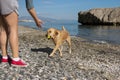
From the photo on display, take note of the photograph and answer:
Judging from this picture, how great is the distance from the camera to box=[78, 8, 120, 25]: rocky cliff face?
316ft

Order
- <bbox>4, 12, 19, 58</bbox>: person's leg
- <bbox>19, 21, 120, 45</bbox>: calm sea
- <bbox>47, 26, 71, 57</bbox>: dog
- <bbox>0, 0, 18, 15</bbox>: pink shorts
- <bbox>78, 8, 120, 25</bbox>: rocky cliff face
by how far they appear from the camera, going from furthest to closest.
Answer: <bbox>78, 8, 120, 25</bbox>: rocky cliff face
<bbox>19, 21, 120, 45</bbox>: calm sea
<bbox>47, 26, 71, 57</bbox>: dog
<bbox>4, 12, 19, 58</bbox>: person's leg
<bbox>0, 0, 18, 15</bbox>: pink shorts

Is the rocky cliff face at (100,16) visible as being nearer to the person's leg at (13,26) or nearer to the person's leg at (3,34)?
the person's leg at (3,34)

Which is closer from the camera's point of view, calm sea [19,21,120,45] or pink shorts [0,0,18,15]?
pink shorts [0,0,18,15]

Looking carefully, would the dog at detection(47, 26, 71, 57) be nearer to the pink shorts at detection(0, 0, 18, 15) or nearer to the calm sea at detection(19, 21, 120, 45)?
the calm sea at detection(19, 21, 120, 45)

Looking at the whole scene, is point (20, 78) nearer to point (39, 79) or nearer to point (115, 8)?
point (39, 79)

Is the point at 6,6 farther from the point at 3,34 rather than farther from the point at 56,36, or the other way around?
the point at 56,36

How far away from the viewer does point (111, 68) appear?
12883 millimetres

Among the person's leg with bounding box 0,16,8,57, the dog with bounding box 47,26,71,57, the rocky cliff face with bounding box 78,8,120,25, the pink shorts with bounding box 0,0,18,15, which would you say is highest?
the pink shorts with bounding box 0,0,18,15

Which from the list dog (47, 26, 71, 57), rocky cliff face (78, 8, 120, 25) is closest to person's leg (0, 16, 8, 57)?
dog (47, 26, 71, 57)

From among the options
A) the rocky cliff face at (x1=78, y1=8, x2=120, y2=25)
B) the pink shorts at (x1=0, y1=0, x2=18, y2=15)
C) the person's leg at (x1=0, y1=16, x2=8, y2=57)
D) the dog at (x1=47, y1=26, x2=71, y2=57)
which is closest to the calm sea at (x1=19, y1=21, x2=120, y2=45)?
the dog at (x1=47, y1=26, x2=71, y2=57)

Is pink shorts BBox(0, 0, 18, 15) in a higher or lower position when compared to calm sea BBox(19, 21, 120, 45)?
higher

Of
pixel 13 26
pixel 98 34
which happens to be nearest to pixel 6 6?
pixel 13 26

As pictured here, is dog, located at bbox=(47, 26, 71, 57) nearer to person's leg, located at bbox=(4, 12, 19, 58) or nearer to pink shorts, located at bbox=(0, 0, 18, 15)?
person's leg, located at bbox=(4, 12, 19, 58)

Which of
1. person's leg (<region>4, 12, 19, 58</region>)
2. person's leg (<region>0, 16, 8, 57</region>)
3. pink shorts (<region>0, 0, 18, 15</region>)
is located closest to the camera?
pink shorts (<region>0, 0, 18, 15</region>)
